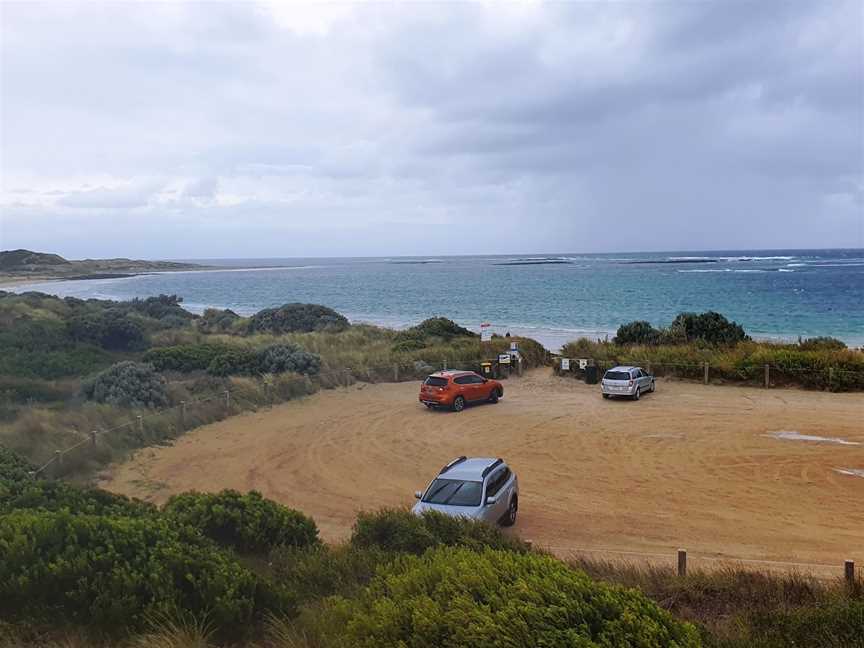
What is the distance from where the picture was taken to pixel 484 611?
4.64 m

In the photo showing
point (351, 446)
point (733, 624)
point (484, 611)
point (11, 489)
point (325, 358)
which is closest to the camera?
point (484, 611)

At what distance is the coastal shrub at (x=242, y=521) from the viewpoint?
8.93 metres

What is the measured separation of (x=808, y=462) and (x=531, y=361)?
658 inches

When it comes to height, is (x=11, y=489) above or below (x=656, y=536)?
above

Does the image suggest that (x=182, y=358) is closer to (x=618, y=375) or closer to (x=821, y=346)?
(x=618, y=375)

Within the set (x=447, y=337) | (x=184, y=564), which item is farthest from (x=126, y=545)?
(x=447, y=337)

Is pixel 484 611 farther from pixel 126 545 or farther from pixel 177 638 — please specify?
pixel 126 545

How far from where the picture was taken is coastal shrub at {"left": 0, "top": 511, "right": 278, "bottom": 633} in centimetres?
618

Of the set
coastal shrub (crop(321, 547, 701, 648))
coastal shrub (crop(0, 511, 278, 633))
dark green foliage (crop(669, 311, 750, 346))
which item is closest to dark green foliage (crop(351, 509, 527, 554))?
coastal shrub (crop(0, 511, 278, 633))

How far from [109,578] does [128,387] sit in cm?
1707

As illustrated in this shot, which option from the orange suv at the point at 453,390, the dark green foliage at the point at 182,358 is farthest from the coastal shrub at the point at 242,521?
the dark green foliage at the point at 182,358

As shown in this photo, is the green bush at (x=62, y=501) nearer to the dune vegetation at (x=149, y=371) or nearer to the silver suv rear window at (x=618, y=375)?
the dune vegetation at (x=149, y=371)

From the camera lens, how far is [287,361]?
1112 inches

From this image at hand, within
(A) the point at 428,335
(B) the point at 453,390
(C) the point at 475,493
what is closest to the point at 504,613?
(C) the point at 475,493
